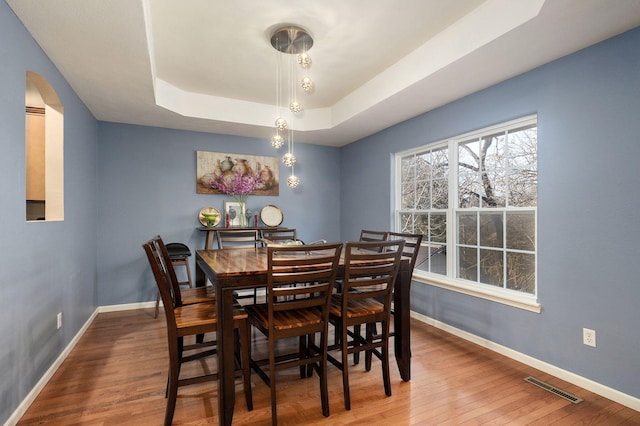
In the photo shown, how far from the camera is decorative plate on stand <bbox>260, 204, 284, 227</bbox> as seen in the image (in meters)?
4.84

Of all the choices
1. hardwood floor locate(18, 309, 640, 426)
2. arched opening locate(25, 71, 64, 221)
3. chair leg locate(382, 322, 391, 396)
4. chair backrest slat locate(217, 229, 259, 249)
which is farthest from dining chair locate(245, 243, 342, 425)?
arched opening locate(25, 71, 64, 221)

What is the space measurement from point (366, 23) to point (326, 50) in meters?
0.50

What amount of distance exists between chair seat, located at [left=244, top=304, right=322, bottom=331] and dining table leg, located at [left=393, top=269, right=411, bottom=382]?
25.6 inches

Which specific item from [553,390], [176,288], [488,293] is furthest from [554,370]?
[176,288]

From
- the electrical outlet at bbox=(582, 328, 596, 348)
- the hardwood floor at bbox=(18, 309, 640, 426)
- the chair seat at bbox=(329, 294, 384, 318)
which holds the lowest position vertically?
the hardwood floor at bbox=(18, 309, 640, 426)

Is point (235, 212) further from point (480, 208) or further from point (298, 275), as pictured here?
point (480, 208)

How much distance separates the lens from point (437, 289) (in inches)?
139

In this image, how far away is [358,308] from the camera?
2217 mm

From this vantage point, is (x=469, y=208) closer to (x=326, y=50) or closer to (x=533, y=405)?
(x=533, y=405)

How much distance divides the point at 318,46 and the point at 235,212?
8.61 ft

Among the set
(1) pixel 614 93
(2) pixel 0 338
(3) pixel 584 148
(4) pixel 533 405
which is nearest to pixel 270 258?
(2) pixel 0 338

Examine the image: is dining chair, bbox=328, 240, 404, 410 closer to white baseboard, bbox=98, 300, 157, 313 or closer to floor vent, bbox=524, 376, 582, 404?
floor vent, bbox=524, 376, 582, 404

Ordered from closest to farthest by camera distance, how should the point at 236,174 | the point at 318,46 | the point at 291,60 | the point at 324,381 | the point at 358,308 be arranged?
1. the point at 324,381
2. the point at 358,308
3. the point at 318,46
4. the point at 291,60
5. the point at 236,174

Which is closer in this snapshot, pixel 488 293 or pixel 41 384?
pixel 41 384
